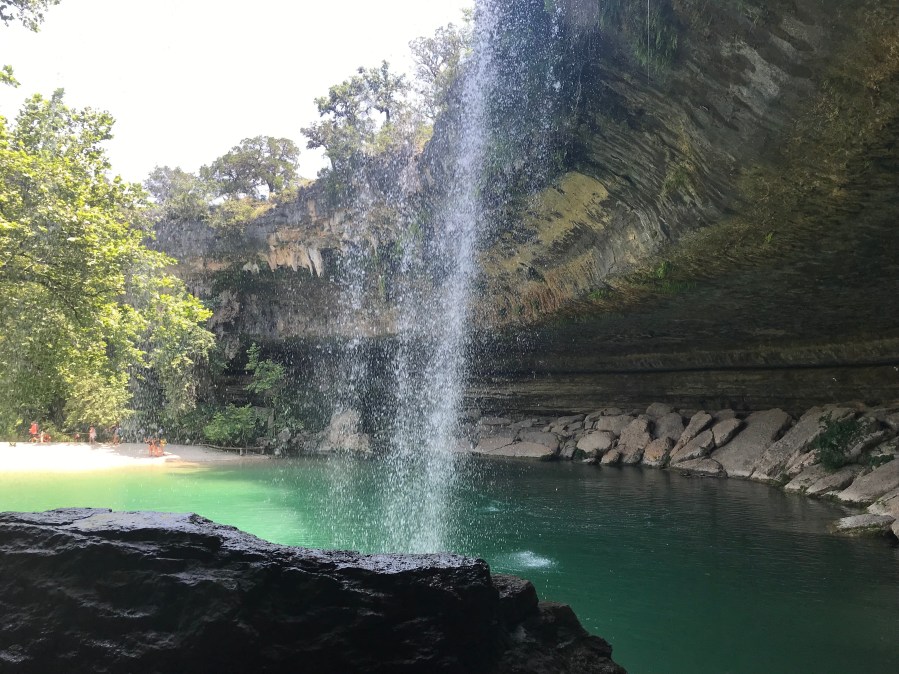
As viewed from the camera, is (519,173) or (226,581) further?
(519,173)

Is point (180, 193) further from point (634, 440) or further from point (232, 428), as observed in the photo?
point (634, 440)

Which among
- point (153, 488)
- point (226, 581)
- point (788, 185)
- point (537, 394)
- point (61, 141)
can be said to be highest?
point (61, 141)

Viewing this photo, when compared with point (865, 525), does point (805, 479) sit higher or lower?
higher

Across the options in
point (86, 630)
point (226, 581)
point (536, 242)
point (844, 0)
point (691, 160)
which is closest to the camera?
point (86, 630)

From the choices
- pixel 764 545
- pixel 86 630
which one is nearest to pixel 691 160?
pixel 764 545

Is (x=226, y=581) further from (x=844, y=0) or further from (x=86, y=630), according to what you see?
(x=844, y=0)

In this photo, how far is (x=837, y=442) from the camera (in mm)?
11695

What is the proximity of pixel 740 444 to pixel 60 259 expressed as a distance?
1532 centimetres

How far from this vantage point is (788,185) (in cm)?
690

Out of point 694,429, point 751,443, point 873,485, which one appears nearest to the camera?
point 873,485

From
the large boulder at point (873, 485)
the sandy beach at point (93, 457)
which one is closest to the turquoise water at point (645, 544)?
the large boulder at point (873, 485)

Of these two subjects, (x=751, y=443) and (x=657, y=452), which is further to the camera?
(x=657, y=452)

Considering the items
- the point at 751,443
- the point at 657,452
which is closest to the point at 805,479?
the point at 751,443

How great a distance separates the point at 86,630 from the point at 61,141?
563 inches
